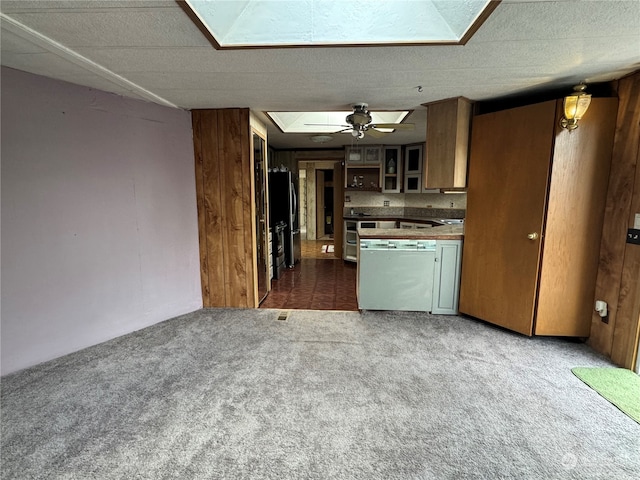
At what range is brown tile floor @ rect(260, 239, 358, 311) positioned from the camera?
373 centimetres

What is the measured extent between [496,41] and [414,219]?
12.7ft

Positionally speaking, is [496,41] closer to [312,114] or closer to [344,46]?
[344,46]

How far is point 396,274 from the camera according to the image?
3338 millimetres

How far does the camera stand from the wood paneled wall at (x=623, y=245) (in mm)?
2305

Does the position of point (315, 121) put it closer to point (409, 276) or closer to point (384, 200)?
point (384, 200)

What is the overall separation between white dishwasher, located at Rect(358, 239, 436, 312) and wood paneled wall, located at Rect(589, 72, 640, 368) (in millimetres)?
1429

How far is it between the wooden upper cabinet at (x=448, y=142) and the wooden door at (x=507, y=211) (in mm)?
101

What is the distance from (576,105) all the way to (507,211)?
96cm

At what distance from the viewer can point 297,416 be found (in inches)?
72.9

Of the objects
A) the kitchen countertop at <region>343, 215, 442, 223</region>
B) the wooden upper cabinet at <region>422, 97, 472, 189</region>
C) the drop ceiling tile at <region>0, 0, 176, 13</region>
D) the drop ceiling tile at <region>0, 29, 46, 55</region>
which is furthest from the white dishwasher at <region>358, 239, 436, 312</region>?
the drop ceiling tile at <region>0, 29, 46, 55</region>

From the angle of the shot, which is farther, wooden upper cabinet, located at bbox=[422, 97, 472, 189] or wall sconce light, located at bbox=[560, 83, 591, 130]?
wooden upper cabinet, located at bbox=[422, 97, 472, 189]

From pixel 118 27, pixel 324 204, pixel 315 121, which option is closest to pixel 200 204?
pixel 118 27

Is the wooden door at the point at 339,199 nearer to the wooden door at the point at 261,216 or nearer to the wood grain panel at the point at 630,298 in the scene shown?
the wooden door at the point at 261,216

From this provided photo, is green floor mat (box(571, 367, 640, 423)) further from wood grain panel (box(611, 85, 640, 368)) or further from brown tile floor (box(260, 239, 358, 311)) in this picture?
brown tile floor (box(260, 239, 358, 311))
